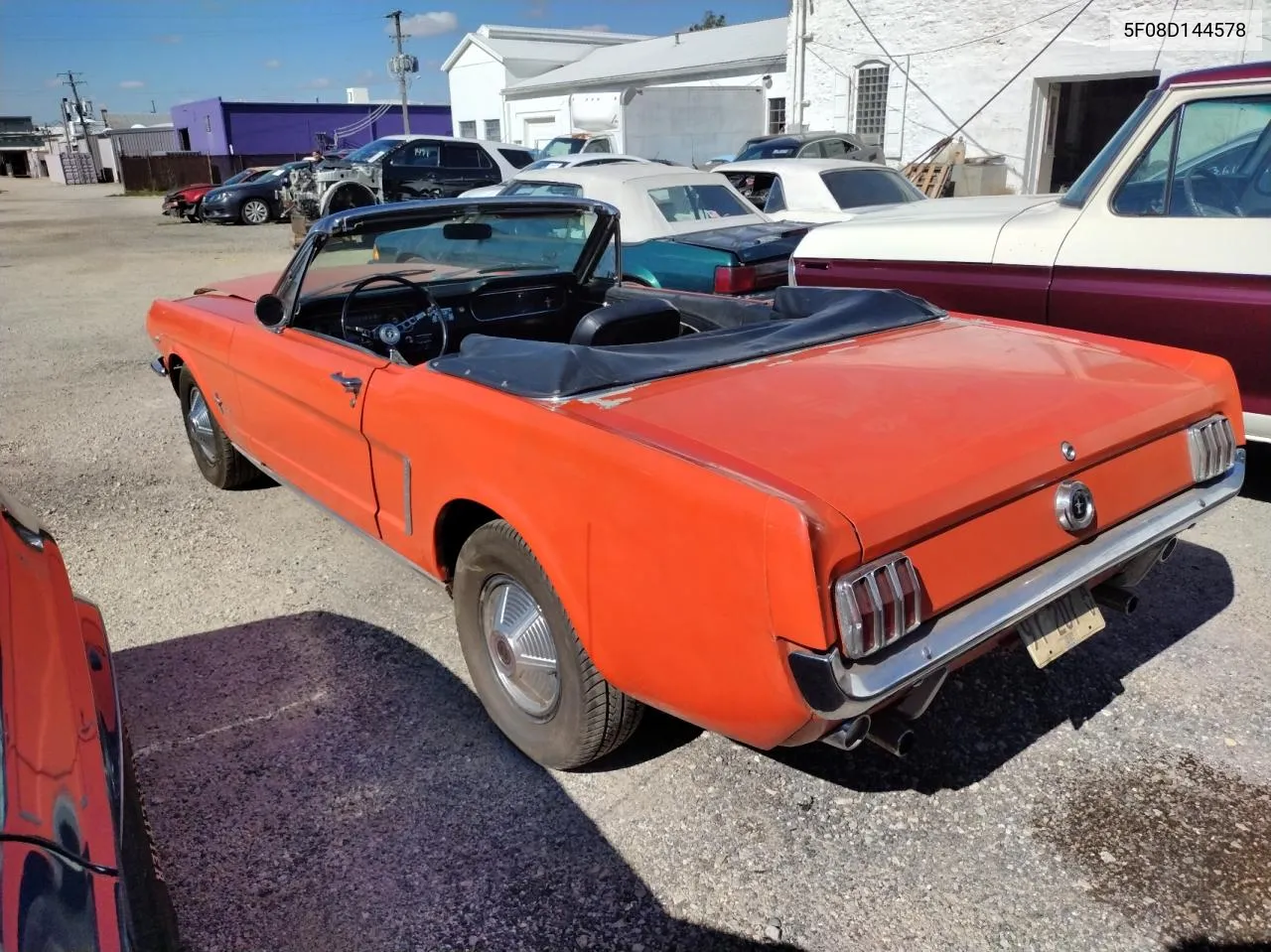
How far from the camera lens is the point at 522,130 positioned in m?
33.2

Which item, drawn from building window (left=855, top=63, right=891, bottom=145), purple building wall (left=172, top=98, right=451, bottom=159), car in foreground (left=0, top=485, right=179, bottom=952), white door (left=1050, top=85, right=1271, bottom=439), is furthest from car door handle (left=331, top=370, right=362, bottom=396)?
purple building wall (left=172, top=98, right=451, bottom=159)

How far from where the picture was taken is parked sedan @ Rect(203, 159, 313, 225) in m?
22.4

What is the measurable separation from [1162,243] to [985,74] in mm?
13967

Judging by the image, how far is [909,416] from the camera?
2.35 meters

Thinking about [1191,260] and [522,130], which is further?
[522,130]

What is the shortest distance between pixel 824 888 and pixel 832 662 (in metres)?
0.77

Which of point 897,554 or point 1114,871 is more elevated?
point 897,554

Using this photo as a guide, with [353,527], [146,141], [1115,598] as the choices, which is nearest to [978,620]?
[1115,598]

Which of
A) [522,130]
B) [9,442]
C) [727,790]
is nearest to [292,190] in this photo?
[9,442]

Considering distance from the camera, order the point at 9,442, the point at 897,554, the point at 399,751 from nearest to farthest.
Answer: the point at 897,554
the point at 399,751
the point at 9,442

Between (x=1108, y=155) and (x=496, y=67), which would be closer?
(x=1108, y=155)

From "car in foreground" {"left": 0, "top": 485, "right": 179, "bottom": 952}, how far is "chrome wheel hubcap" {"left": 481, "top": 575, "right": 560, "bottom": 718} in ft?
3.34

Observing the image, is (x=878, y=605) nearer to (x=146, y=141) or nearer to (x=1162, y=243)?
(x=1162, y=243)

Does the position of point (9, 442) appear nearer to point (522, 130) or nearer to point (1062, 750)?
point (1062, 750)
